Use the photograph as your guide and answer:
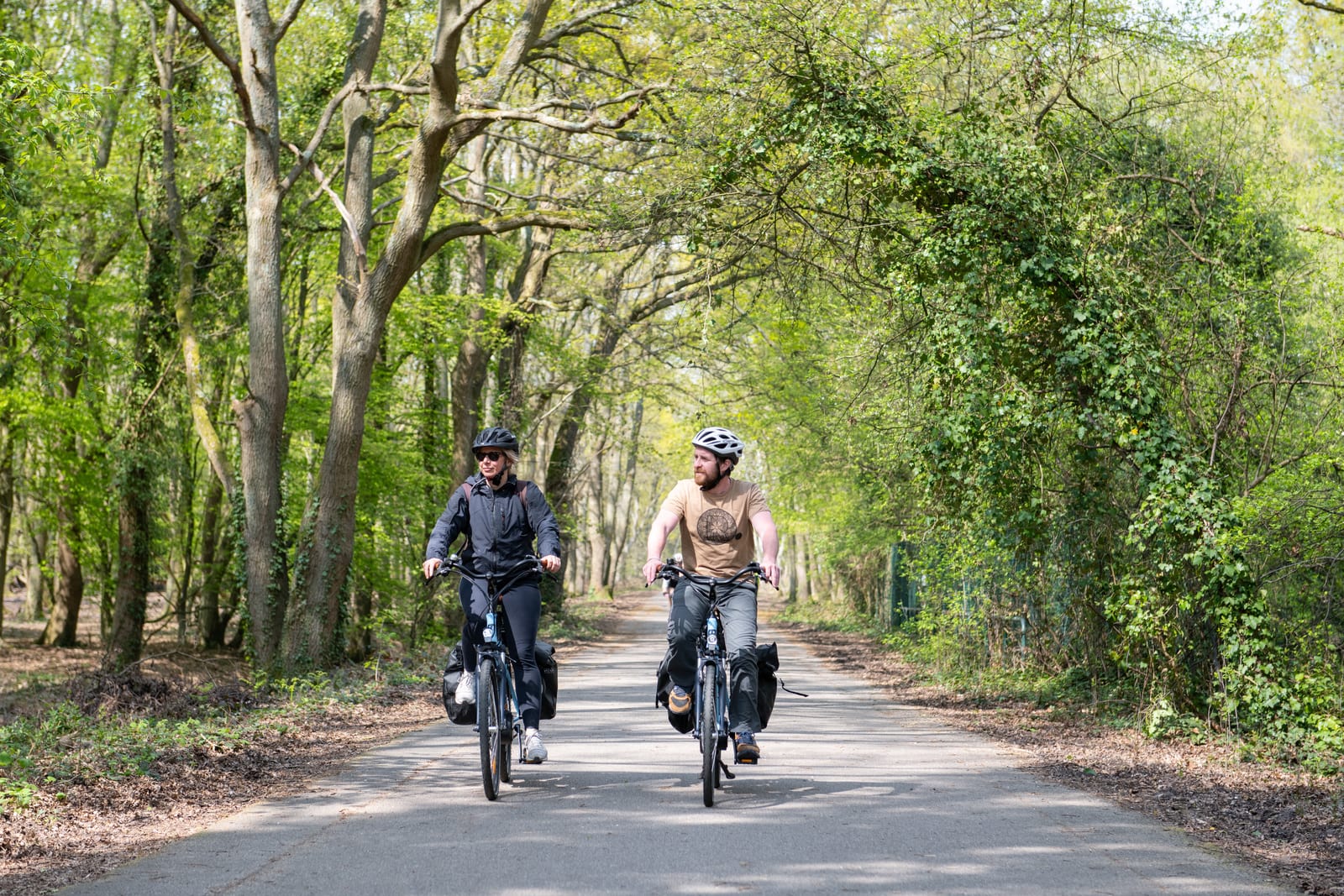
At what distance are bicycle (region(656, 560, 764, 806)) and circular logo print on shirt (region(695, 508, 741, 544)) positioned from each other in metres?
0.21

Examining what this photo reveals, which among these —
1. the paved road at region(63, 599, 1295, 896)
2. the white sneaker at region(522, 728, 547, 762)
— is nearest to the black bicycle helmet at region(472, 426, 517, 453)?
the white sneaker at region(522, 728, 547, 762)

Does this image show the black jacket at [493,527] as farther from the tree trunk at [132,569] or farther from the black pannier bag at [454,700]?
the tree trunk at [132,569]

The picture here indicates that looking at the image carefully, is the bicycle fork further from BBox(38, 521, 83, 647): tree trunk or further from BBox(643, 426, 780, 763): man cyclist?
BBox(38, 521, 83, 647): tree trunk

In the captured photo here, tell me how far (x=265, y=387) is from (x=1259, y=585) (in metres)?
11.8

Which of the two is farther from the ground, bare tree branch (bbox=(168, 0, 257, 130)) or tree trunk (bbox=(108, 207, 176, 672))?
bare tree branch (bbox=(168, 0, 257, 130))

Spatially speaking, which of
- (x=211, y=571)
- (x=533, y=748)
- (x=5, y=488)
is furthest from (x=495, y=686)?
(x=5, y=488)

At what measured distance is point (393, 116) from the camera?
63.6ft

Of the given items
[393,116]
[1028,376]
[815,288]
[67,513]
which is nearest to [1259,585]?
[1028,376]

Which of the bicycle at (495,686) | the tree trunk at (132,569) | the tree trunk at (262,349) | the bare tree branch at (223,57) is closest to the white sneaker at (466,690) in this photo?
the bicycle at (495,686)

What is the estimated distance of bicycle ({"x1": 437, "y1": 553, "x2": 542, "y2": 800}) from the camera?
7.35m

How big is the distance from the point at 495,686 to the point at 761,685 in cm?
161

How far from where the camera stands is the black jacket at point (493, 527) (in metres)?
7.88

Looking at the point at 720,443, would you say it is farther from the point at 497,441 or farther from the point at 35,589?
the point at 35,589

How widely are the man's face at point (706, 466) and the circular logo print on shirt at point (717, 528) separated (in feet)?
0.73
